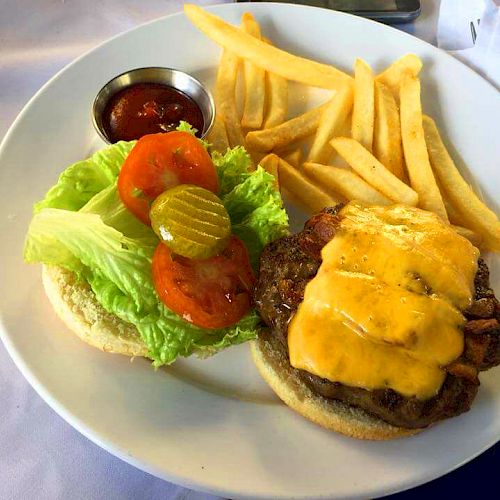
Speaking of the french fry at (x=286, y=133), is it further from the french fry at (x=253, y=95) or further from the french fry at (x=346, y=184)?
the french fry at (x=346, y=184)

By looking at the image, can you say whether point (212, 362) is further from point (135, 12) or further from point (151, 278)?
point (135, 12)

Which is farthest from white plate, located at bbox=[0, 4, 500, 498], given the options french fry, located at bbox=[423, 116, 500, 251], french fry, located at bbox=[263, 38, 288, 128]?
french fry, located at bbox=[263, 38, 288, 128]

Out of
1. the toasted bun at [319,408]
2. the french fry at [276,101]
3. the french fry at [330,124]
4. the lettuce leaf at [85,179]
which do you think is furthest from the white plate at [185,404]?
the french fry at [276,101]

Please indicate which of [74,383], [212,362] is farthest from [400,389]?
[74,383]

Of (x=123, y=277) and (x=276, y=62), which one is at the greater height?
(x=276, y=62)

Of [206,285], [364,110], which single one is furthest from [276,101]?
[206,285]

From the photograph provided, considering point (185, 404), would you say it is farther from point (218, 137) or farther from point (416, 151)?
point (416, 151)

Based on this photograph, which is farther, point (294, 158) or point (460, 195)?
point (294, 158)

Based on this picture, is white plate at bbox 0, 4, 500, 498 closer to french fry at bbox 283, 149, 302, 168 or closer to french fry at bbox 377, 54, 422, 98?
french fry at bbox 377, 54, 422, 98
